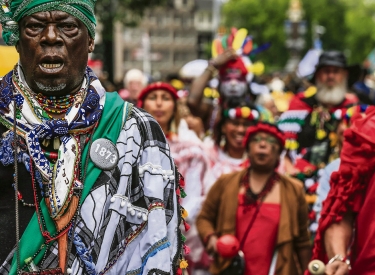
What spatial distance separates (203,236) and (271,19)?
7574 cm

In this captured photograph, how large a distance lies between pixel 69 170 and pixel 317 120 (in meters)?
6.07

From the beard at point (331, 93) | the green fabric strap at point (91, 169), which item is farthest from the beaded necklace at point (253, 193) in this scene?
the green fabric strap at point (91, 169)

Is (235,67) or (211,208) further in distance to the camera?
(235,67)

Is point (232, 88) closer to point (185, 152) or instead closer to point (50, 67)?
point (185, 152)

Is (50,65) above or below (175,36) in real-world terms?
below

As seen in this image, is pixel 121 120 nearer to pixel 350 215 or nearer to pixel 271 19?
pixel 350 215

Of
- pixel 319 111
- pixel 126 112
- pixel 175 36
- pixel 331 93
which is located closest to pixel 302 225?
pixel 319 111

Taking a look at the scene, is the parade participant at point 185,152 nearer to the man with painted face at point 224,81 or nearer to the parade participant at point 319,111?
the parade participant at point 319,111

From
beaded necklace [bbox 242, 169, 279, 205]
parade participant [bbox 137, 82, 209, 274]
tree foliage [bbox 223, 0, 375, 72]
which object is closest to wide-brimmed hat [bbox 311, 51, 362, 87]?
parade participant [bbox 137, 82, 209, 274]

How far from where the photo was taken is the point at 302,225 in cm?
657

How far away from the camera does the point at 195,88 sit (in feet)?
32.2

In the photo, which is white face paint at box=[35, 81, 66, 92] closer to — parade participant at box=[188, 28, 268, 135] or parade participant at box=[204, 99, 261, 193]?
parade participant at box=[204, 99, 261, 193]

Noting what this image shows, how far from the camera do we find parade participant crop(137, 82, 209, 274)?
7.50 metres

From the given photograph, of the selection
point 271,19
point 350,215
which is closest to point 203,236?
Result: point 350,215
